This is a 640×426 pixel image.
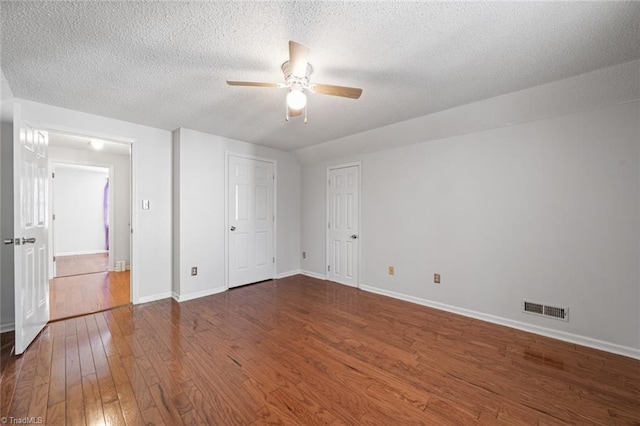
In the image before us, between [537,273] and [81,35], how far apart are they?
13.9 feet

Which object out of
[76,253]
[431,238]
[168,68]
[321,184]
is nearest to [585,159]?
A: [431,238]

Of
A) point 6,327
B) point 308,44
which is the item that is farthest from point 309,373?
point 6,327

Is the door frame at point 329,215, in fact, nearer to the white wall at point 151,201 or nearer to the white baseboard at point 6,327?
the white wall at point 151,201

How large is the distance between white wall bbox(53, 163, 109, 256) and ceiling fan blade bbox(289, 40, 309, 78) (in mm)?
7831

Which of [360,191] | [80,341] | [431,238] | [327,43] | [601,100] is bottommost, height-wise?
[80,341]

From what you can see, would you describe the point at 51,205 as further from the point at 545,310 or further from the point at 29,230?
the point at 545,310

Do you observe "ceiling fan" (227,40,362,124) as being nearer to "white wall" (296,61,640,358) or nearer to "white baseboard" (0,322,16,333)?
"white wall" (296,61,640,358)

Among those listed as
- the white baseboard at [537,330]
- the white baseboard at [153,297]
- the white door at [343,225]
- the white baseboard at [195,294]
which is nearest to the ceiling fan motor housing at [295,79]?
the white door at [343,225]

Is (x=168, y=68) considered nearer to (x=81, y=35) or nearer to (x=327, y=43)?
(x=81, y=35)

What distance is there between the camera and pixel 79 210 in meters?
7.11

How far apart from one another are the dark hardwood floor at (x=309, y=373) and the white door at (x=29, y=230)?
0.81 ft

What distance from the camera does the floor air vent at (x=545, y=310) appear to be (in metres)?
2.51

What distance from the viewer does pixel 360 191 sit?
13.7 ft

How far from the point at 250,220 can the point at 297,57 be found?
3.14 metres
